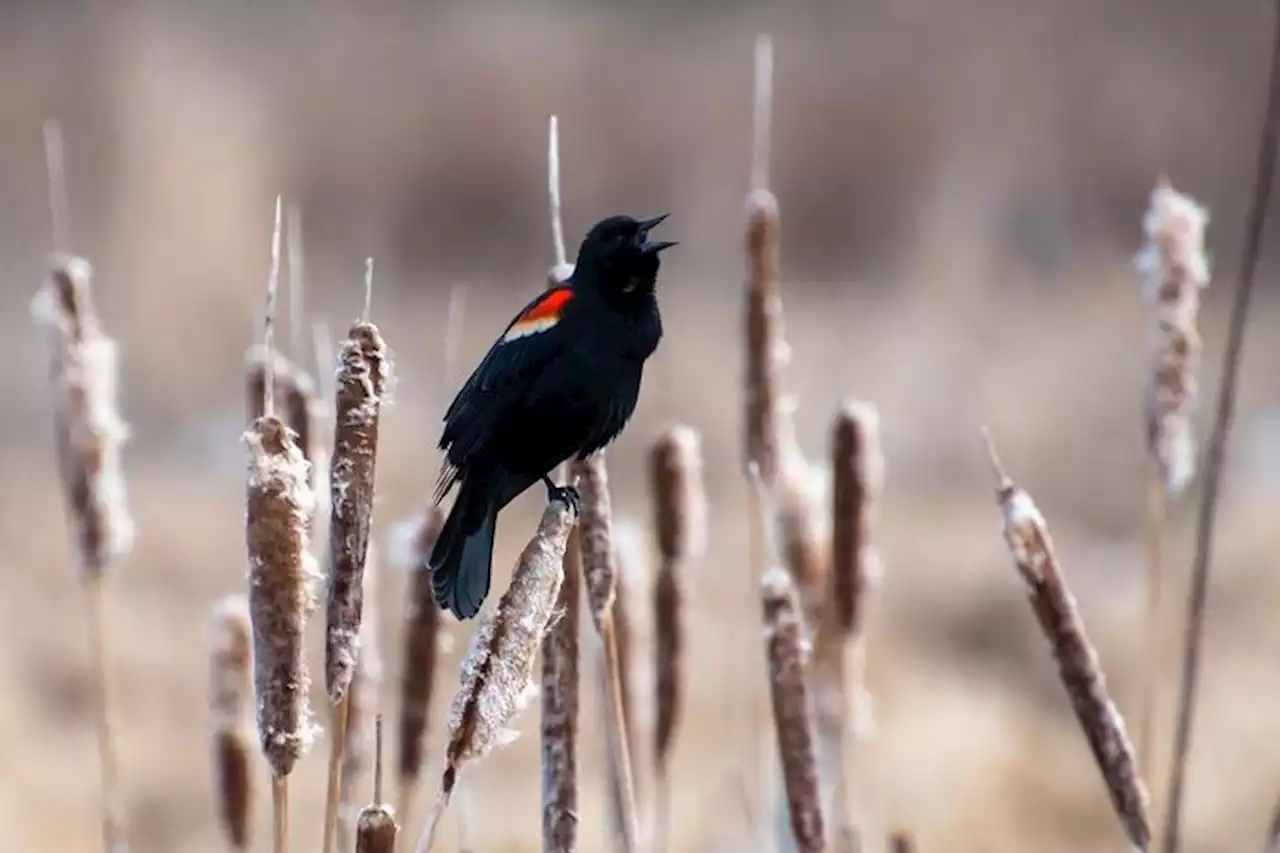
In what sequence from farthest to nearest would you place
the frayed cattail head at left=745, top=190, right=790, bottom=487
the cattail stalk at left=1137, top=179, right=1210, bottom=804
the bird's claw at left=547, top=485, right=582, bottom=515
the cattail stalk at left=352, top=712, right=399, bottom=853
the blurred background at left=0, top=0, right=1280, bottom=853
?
1. the blurred background at left=0, top=0, right=1280, bottom=853
2. the frayed cattail head at left=745, top=190, right=790, bottom=487
3. the cattail stalk at left=1137, top=179, right=1210, bottom=804
4. the bird's claw at left=547, top=485, right=582, bottom=515
5. the cattail stalk at left=352, top=712, right=399, bottom=853

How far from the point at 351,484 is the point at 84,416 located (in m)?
0.47

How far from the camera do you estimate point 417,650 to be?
89 centimetres

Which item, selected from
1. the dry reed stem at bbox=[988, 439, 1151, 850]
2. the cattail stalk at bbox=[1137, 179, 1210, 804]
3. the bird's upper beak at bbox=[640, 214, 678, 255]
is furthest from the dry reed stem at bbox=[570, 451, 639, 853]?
the cattail stalk at bbox=[1137, 179, 1210, 804]

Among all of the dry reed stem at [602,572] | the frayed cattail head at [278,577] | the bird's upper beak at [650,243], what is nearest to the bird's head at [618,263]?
the bird's upper beak at [650,243]

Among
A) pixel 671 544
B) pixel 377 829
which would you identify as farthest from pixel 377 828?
pixel 671 544

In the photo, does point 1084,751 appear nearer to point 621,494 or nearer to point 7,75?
point 621,494

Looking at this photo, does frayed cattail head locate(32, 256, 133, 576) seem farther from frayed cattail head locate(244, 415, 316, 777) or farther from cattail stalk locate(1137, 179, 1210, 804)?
cattail stalk locate(1137, 179, 1210, 804)

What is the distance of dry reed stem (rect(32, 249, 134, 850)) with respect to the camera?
973 millimetres

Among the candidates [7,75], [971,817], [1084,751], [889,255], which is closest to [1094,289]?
[889,255]

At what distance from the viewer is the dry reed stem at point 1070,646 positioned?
766 millimetres

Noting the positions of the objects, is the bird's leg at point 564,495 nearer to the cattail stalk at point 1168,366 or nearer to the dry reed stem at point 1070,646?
the dry reed stem at point 1070,646

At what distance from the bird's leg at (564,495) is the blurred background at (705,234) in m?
2.81

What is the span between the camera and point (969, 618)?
146 inches

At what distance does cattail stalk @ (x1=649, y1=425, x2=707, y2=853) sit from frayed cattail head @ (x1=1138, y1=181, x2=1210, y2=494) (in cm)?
35
